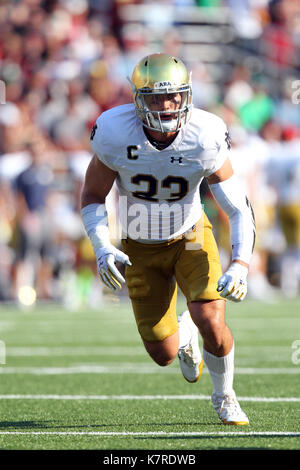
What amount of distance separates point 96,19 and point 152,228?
30.6 ft

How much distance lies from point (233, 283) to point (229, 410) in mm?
528

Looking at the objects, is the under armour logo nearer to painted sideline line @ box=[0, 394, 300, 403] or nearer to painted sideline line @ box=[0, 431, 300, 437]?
painted sideline line @ box=[0, 431, 300, 437]

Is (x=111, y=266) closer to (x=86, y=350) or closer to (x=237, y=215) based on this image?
(x=237, y=215)

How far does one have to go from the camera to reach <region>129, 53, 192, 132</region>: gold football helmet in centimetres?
381

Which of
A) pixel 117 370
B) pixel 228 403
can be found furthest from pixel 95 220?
pixel 117 370

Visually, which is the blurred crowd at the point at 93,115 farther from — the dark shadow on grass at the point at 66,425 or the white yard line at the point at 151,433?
the white yard line at the point at 151,433

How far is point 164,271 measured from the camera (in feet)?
13.8

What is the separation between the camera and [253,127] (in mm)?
11250

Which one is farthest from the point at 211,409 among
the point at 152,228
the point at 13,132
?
the point at 13,132

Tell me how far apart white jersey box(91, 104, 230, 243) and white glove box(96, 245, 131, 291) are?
342 millimetres

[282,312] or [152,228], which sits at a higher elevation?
[152,228]

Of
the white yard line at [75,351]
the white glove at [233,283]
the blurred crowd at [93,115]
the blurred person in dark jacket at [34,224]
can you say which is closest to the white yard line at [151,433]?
the white glove at [233,283]

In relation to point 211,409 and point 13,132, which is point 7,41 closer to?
point 13,132

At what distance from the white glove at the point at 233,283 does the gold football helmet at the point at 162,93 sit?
1.99ft
